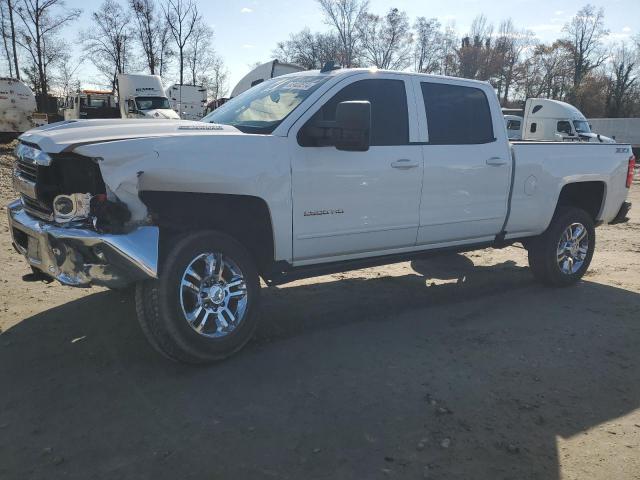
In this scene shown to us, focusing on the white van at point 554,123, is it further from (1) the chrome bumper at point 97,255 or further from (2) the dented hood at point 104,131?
(1) the chrome bumper at point 97,255

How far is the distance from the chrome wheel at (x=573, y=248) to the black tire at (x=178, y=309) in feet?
12.9

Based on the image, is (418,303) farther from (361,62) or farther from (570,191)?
(361,62)

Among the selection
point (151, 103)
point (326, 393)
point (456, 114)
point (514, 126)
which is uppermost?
point (151, 103)

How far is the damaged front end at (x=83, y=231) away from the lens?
3123 millimetres

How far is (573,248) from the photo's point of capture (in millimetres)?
5973

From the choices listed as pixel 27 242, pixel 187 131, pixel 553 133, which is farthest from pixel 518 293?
pixel 553 133

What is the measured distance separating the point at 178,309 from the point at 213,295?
0.96 ft

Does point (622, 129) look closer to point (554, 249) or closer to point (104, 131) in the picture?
point (554, 249)

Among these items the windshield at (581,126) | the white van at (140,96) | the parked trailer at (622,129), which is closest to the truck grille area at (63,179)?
the windshield at (581,126)

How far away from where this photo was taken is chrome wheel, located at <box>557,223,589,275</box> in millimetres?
5887

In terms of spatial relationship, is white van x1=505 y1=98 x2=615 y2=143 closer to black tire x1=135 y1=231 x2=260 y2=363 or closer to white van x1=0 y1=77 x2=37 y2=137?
black tire x1=135 y1=231 x2=260 y2=363

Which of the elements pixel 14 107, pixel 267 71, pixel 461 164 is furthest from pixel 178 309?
pixel 14 107

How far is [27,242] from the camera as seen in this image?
11.8 ft

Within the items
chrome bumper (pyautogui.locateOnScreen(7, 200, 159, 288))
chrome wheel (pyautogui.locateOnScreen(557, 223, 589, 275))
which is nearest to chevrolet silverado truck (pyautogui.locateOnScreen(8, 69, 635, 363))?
chrome bumper (pyautogui.locateOnScreen(7, 200, 159, 288))
